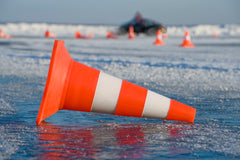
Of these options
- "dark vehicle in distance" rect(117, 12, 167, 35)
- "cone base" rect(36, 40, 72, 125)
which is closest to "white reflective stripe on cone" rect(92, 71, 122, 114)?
"cone base" rect(36, 40, 72, 125)

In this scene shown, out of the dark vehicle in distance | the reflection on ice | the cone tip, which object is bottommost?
the reflection on ice

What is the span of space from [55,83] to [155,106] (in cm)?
102

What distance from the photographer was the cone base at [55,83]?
3.72 m

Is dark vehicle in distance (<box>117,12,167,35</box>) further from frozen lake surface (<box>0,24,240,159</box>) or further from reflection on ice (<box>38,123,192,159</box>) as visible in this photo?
reflection on ice (<box>38,123,192,159</box>)

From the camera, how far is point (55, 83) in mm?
3818

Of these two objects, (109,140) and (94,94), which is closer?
(109,140)

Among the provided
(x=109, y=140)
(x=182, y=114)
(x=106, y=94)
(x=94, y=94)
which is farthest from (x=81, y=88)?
(x=182, y=114)

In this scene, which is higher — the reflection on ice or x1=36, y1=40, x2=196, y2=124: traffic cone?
x1=36, y1=40, x2=196, y2=124: traffic cone

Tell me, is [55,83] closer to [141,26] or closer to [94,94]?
[94,94]

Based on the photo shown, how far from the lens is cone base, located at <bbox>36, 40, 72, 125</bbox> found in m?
3.72

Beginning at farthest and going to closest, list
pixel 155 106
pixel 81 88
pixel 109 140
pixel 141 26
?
pixel 141 26 → pixel 155 106 → pixel 81 88 → pixel 109 140

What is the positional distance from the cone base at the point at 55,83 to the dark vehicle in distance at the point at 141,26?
995 inches

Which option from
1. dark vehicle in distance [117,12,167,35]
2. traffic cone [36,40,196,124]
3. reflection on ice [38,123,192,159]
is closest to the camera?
reflection on ice [38,123,192,159]

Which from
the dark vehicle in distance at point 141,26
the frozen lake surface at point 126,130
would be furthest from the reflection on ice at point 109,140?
the dark vehicle in distance at point 141,26
